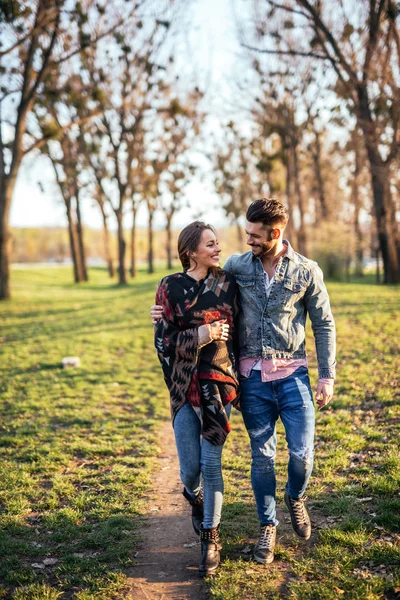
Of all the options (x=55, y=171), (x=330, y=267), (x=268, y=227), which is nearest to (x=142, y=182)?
(x=55, y=171)

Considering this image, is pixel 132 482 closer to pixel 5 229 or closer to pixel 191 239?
pixel 191 239

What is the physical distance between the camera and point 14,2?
581 inches

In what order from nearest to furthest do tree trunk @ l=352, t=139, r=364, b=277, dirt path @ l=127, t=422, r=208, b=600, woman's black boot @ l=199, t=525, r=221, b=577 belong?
dirt path @ l=127, t=422, r=208, b=600 → woman's black boot @ l=199, t=525, r=221, b=577 → tree trunk @ l=352, t=139, r=364, b=277

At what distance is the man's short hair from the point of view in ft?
11.6

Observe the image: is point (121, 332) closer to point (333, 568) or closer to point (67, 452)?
point (67, 452)

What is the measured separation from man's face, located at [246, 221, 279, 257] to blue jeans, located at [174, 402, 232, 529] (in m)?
1.12

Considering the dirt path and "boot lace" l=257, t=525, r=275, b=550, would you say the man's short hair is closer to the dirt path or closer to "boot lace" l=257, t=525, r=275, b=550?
"boot lace" l=257, t=525, r=275, b=550

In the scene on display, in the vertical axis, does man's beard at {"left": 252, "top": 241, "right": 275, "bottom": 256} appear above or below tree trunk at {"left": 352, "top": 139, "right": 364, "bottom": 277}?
below

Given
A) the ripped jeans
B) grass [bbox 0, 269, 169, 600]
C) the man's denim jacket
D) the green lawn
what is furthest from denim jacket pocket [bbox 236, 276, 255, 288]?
grass [bbox 0, 269, 169, 600]

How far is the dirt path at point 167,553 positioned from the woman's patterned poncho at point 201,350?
3.20 ft

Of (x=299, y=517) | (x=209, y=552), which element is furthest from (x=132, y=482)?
(x=299, y=517)

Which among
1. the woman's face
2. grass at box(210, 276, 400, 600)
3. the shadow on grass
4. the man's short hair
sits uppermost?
the man's short hair

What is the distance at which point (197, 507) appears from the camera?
13.1ft

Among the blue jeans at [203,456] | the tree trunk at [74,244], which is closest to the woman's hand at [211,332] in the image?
the blue jeans at [203,456]
